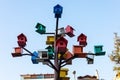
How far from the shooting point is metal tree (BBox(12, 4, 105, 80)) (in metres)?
8.38

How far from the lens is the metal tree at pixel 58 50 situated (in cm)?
838

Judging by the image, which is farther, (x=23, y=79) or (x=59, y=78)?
(x=23, y=79)

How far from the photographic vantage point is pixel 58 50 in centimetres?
833

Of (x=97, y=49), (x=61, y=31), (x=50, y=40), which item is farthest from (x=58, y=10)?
(x=97, y=49)

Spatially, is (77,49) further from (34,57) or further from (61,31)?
(34,57)

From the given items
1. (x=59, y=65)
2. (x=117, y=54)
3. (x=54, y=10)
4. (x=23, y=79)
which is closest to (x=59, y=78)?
(x=59, y=65)

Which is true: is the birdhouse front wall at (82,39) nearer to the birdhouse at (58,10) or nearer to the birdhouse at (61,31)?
the birdhouse at (61,31)

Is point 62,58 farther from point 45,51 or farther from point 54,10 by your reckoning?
point 54,10

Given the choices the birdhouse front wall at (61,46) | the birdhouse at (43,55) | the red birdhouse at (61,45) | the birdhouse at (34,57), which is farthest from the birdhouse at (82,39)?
the birdhouse at (34,57)

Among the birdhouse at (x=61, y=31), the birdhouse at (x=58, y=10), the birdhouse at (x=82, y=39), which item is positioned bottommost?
the birdhouse at (x=82, y=39)

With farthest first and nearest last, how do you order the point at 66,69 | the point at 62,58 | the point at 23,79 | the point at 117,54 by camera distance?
1. the point at 23,79
2. the point at 117,54
3. the point at 66,69
4. the point at 62,58

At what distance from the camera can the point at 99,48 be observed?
8977mm

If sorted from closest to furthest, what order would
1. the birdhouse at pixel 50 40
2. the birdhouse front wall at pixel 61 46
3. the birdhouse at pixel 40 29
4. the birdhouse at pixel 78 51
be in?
the birdhouse front wall at pixel 61 46, the birdhouse at pixel 78 51, the birdhouse at pixel 50 40, the birdhouse at pixel 40 29

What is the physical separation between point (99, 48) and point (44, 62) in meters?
1.58
